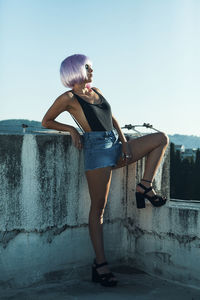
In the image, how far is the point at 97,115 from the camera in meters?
3.10

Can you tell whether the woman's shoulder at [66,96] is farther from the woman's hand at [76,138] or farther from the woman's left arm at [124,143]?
the woman's left arm at [124,143]

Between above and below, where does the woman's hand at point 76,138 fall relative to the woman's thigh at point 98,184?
above

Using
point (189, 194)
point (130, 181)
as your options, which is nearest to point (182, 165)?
point (189, 194)

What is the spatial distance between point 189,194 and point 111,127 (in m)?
37.4

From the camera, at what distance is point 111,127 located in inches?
126

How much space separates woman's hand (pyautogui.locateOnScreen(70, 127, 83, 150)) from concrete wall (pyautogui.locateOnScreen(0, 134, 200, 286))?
0.15m

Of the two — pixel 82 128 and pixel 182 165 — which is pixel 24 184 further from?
pixel 182 165

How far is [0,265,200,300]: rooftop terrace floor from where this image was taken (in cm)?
288

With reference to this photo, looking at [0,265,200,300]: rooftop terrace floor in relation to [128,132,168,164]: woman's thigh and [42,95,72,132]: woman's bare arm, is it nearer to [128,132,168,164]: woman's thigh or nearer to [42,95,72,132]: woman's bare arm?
[128,132,168,164]: woman's thigh

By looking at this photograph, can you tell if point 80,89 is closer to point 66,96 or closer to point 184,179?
point 66,96

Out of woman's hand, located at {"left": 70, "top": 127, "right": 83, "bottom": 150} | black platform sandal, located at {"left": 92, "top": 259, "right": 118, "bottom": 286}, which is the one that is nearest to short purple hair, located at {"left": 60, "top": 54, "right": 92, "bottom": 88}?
woman's hand, located at {"left": 70, "top": 127, "right": 83, "bottom": 150}

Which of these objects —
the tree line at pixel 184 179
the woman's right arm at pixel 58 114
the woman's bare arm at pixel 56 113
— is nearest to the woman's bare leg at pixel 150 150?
the woman's right arm at pixel 58 114

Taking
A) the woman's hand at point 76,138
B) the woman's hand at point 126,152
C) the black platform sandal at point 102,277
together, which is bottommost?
the black platform sandal at point 102,277

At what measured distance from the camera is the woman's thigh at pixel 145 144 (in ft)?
10.7
